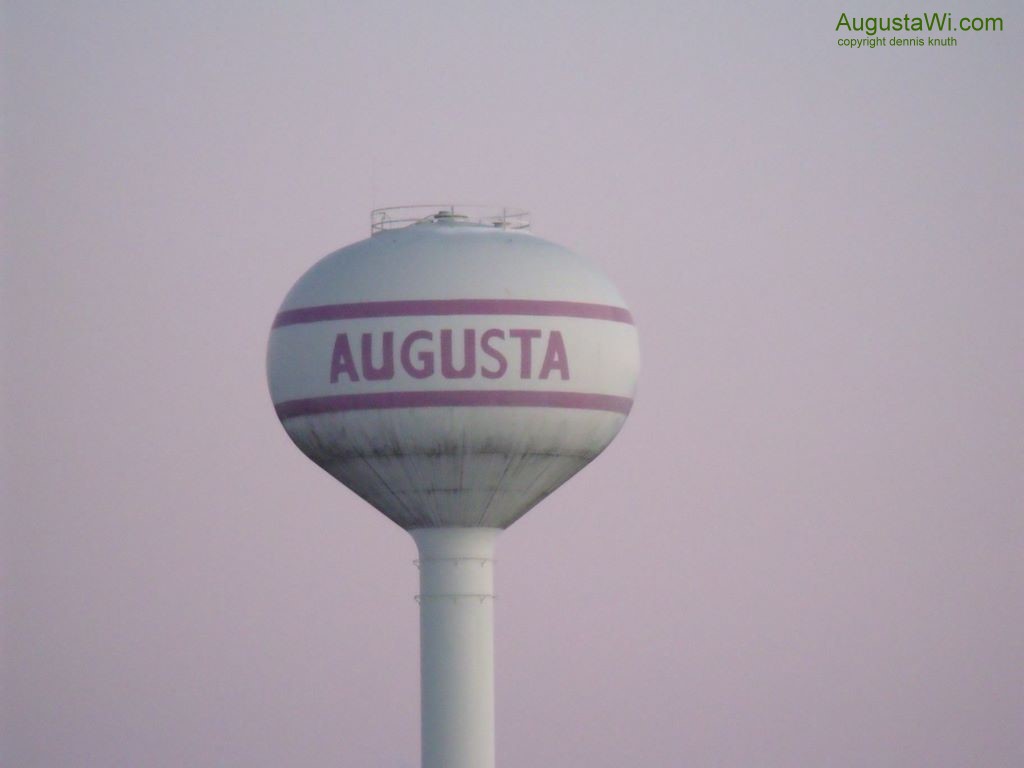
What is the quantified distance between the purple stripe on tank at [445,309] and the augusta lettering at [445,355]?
33 centimetres

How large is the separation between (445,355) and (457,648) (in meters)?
5.34

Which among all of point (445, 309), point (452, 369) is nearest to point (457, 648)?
point (452, 369)

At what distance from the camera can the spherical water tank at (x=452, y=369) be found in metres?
39.5

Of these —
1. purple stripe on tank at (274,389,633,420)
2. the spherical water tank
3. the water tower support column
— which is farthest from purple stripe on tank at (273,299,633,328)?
the water tower support column

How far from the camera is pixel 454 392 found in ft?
129

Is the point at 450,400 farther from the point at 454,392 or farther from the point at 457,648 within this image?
the point at 457,648

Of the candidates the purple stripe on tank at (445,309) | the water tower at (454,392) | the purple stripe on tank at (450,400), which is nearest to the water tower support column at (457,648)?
the water tower at (454,392)

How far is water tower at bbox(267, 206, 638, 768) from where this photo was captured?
1558 inches

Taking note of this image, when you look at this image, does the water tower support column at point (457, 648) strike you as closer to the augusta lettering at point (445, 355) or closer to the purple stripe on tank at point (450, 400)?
the purple stripe on tank at point (450, 400)

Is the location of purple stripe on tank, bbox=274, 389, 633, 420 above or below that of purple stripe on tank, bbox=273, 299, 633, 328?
below

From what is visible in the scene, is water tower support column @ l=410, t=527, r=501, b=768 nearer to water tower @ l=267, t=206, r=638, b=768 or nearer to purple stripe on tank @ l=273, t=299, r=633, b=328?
water tower @ l=267, t=206, r=638, b=768

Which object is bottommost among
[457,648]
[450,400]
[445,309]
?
[457,648]

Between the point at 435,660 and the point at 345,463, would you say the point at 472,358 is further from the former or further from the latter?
the point at 435,660

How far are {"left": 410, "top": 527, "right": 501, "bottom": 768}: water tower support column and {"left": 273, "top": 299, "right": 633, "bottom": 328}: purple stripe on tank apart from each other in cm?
410
